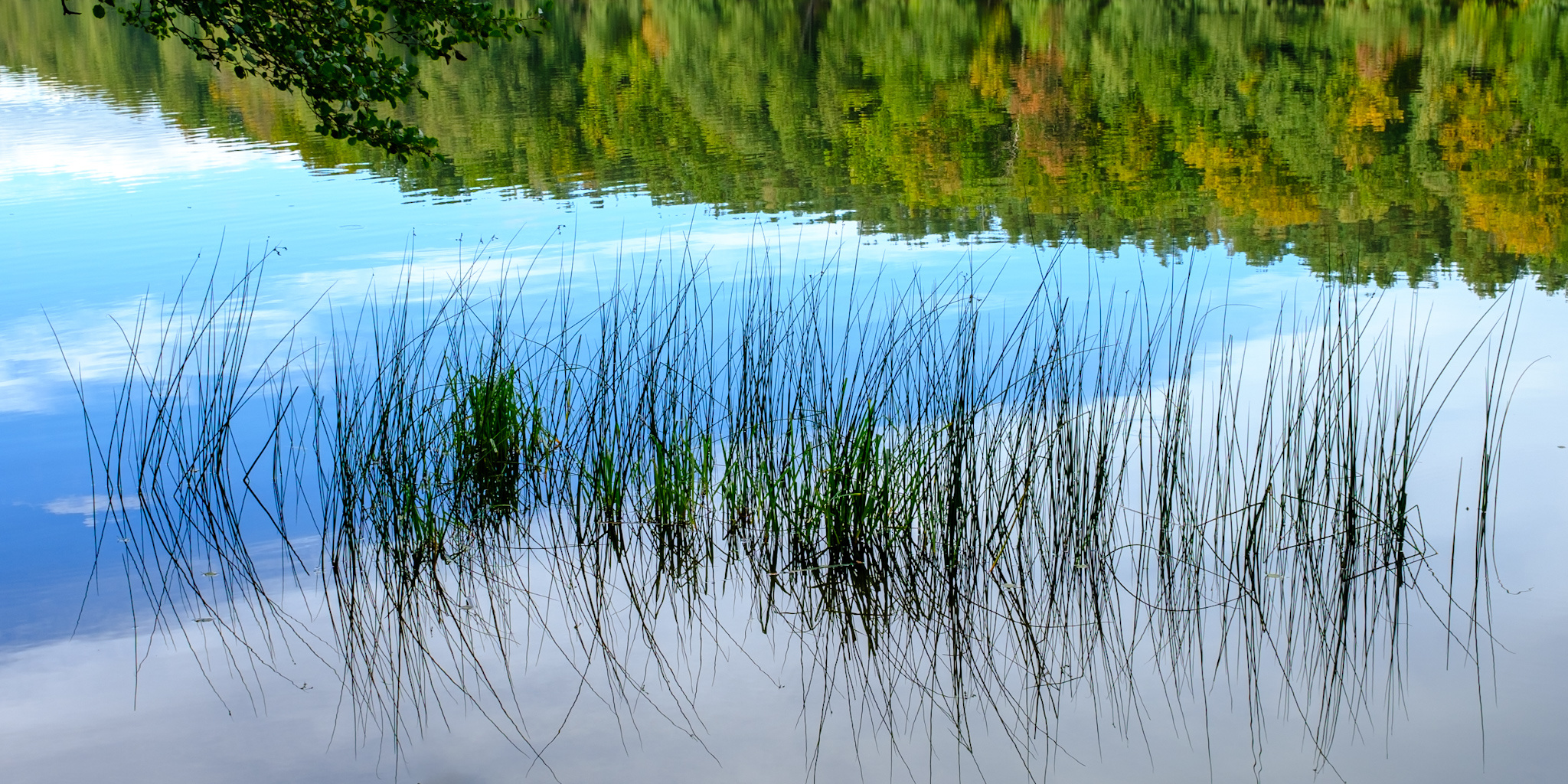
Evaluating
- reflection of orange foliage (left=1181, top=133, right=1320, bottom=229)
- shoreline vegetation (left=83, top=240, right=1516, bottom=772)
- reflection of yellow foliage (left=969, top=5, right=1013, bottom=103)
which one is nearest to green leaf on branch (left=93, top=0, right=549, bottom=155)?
shoreline vegetation (left=83, top=240, right=1516, bottom=772)

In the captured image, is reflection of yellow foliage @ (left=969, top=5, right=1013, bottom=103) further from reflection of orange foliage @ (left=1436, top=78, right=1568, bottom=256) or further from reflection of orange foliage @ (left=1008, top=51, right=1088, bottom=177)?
reflection of orange foliage @ (left=1436, top=78, right=1568, bottom=256)

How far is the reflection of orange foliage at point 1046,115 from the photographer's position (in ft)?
46.0

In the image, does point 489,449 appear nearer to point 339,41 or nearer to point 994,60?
point 339,41

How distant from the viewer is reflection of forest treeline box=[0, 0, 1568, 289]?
9.85 m

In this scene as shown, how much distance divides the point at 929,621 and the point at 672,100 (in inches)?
775

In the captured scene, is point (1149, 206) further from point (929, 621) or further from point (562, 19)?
point (562, 19)

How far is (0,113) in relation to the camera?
2253 cm

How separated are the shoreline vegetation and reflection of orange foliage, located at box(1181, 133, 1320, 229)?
5421 mm

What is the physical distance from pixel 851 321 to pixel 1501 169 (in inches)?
358

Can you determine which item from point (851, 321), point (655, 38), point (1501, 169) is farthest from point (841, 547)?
point (655, 38)

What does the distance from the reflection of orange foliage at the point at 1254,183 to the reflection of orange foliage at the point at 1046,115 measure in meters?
1.35

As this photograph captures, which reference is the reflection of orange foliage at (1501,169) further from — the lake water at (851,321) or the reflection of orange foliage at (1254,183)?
the reflection of orange foliage at (1254,183)

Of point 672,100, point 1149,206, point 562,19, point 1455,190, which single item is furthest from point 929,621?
point 562,19

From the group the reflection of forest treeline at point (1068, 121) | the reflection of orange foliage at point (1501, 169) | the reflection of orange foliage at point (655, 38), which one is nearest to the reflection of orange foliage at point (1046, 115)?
the reflection of forest treeline at point (1068, 121)
